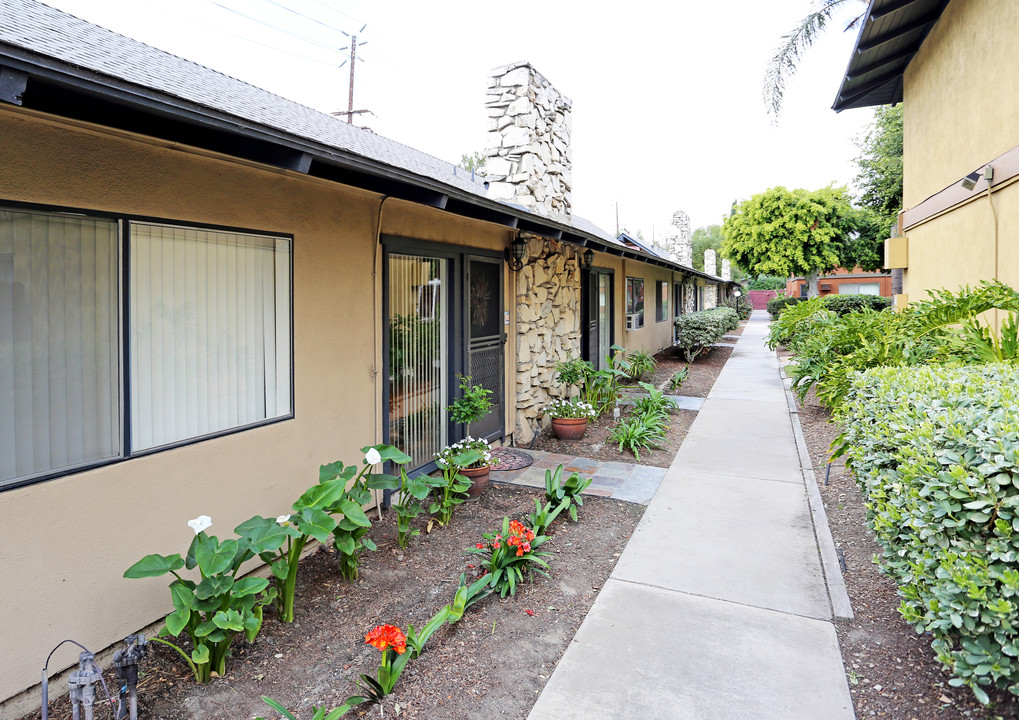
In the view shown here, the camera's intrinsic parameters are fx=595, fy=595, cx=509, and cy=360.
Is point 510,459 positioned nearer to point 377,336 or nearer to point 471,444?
point 471,444

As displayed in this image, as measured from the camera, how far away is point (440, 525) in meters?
4.74

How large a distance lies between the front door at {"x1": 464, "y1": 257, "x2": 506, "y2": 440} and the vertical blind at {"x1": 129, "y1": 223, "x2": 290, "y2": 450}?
249 cm

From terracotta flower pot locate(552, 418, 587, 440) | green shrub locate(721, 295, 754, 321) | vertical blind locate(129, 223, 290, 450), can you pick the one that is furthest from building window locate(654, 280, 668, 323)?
green shrub locate(721, 295, 754, 321)

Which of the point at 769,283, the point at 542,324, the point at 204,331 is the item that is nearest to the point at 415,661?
the point at 204,331

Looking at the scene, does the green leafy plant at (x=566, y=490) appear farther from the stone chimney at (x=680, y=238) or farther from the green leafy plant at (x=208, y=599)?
the stone chimney at (x=680, y=238)

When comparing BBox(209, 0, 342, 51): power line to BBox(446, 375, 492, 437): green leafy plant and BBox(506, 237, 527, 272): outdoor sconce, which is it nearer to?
BBox(506, 237, 527, 272): outdoor sconce

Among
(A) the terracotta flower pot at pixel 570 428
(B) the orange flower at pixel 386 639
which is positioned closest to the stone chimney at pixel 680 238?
(A) the terracotta flower pot at pixel 570 428

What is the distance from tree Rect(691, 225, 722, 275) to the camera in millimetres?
68562

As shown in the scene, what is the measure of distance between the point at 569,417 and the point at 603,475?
1549mm

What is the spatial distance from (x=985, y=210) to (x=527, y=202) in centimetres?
506

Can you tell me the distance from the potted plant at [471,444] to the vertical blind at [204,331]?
1.82 metres

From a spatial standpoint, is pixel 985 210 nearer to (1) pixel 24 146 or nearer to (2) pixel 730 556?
(2) pixel 730 556

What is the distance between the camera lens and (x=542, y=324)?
7.89 meters

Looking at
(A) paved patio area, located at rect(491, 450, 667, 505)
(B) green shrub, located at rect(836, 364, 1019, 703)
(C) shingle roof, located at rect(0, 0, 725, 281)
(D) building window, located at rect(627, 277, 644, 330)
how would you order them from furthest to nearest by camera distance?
1. (D) building window, located at rect(627, 277, 644, 330)
2. (A) paved patio area, located at rect(491, 450, 667, 505)
3. (C) shingle roof, located at rect(0, 0, 725, 281)
4. (B) green shrub, located at rect(836, 364, 1019, 703)
